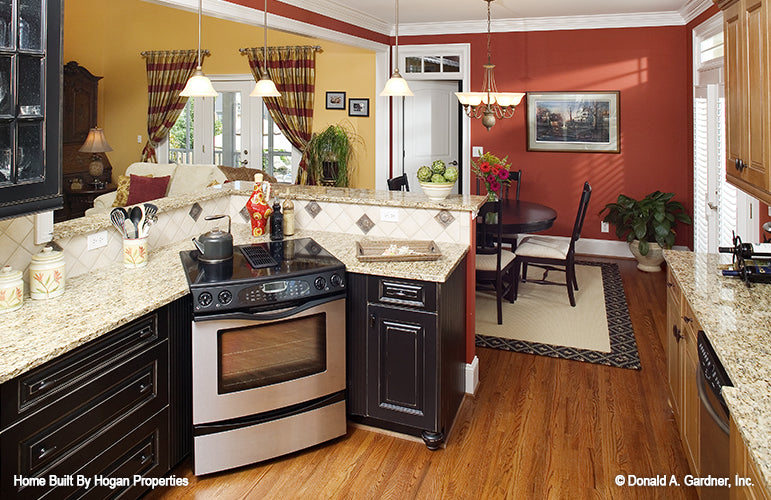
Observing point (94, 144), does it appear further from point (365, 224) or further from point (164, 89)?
point (365, 224)

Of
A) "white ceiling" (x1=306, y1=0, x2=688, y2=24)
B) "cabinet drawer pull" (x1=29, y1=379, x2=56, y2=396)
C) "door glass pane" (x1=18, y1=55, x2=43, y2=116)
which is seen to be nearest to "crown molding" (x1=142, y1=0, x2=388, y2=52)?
"white ceiling" (x1=306, y1=0, x2=688, y2=24)

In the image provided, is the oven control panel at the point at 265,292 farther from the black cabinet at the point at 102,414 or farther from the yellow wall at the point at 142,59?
the yellow wall at the point at 142,59

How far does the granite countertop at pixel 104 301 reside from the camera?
1784mm

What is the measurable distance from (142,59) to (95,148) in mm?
2143

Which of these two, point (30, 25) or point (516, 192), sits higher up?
point (30, 25)

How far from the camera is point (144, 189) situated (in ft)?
19.6

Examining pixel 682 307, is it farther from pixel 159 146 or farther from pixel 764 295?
pixel 159 146

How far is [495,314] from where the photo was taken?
187 inches

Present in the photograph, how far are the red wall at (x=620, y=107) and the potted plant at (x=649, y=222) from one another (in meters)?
0.32

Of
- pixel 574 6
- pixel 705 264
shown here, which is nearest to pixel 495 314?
pixel 705 264

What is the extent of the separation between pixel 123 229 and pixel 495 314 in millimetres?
3007

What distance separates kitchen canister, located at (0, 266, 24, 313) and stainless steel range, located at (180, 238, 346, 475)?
1.97 feet

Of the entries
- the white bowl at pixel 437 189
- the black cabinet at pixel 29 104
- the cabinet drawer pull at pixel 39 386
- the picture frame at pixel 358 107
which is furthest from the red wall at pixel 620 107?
the cabinet drawer pull at pixel 39 386

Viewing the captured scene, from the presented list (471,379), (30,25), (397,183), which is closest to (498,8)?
(397,183)
